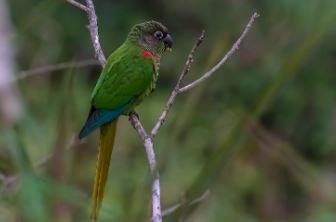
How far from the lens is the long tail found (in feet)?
6.31

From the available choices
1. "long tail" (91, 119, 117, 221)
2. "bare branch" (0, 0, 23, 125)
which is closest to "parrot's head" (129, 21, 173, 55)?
"long tail" (91, 119, 117, 221)

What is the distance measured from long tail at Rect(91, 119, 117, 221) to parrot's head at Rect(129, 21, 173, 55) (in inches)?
9.0

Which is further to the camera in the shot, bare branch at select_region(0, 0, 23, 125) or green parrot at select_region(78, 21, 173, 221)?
bare branch at select_region(0, 0, 23, 125)

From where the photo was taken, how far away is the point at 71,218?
2262mm

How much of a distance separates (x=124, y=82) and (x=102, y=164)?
0.24 metres

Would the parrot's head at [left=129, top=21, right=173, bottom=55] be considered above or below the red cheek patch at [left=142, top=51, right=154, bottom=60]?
above

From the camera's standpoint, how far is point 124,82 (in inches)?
86.2

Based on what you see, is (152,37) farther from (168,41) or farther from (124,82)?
(124,82)

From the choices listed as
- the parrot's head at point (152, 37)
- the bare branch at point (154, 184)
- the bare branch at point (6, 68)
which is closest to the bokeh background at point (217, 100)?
the bare branch at point (6, 68)

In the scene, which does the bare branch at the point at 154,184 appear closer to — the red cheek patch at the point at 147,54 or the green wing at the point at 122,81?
the green wing at the point at 122,81

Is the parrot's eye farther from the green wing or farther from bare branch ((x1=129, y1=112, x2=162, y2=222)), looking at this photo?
bare branch ((x1=129, y1=112, x2=162, y2=222))

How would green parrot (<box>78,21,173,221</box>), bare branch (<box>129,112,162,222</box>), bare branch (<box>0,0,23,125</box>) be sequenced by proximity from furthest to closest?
1. bare branch (<box>0,0,23,125</box>)
2. green parrot (<box>78,21,173,221</box>)
3. bare branch (<box>129,112,162,222</box>)

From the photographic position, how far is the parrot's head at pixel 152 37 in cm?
228

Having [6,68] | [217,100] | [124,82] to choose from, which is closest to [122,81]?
[124,82]
